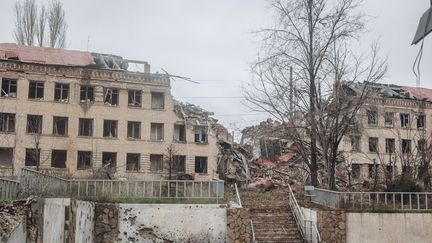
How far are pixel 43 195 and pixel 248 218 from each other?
8110 millimetres

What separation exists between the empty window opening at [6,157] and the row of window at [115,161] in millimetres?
1089

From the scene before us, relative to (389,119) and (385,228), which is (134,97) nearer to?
(389,119)

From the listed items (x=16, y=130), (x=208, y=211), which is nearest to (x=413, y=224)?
(x=208, y=211)

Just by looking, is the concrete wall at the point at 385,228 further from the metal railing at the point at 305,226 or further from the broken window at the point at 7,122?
the broken window at the point at 7,122

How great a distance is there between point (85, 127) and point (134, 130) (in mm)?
3814

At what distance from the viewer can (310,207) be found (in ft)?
67.3

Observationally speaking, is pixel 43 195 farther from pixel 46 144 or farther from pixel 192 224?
pixel 46 144

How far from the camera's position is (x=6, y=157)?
119ft

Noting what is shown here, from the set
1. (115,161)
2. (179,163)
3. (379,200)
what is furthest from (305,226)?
(115,161)

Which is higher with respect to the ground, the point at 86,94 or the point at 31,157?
the point at 86,94

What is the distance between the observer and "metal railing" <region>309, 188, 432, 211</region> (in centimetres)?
1975

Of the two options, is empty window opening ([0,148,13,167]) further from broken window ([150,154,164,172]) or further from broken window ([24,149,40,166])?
broken window ([150,154,164,172])

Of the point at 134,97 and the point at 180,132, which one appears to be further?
the point at 180,132

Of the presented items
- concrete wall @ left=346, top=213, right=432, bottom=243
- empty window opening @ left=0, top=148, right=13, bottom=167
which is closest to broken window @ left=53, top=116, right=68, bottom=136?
empty window opening @ left=0, top=148, right=13, bottom=167
